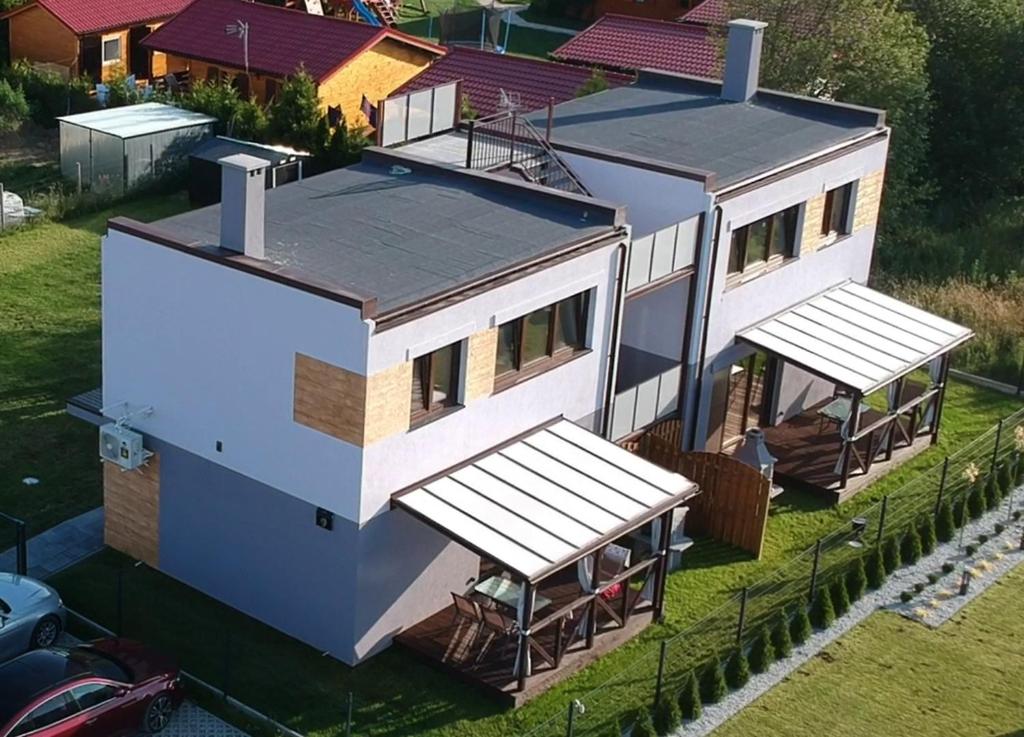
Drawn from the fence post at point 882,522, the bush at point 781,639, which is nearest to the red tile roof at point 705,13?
the fence post at point 882,522

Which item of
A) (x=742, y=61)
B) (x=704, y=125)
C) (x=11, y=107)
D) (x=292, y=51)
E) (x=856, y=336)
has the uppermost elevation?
(x=742, y=61)

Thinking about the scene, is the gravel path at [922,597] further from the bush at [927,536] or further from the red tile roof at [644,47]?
the red tile roof at [644,47]

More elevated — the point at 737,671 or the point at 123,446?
the point at 123,446

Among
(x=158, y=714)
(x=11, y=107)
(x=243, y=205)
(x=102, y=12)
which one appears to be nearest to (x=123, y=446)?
(x=243, y=205)

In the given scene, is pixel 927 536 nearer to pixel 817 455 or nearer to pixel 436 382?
pixel 817 455

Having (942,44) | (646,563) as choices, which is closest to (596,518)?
(646,563)

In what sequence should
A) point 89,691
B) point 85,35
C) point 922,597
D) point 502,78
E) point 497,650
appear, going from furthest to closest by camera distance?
point 85,35 < point 502,78 < point 922,597 < point 497,650 < point 89,691

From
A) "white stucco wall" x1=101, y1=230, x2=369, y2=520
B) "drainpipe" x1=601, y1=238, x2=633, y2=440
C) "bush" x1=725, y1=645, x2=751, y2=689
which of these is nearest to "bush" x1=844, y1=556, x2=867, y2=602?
Result: "bush" x1=725, y1=645, x2=751, y2=689

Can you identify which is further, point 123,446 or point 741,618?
point 123,446
